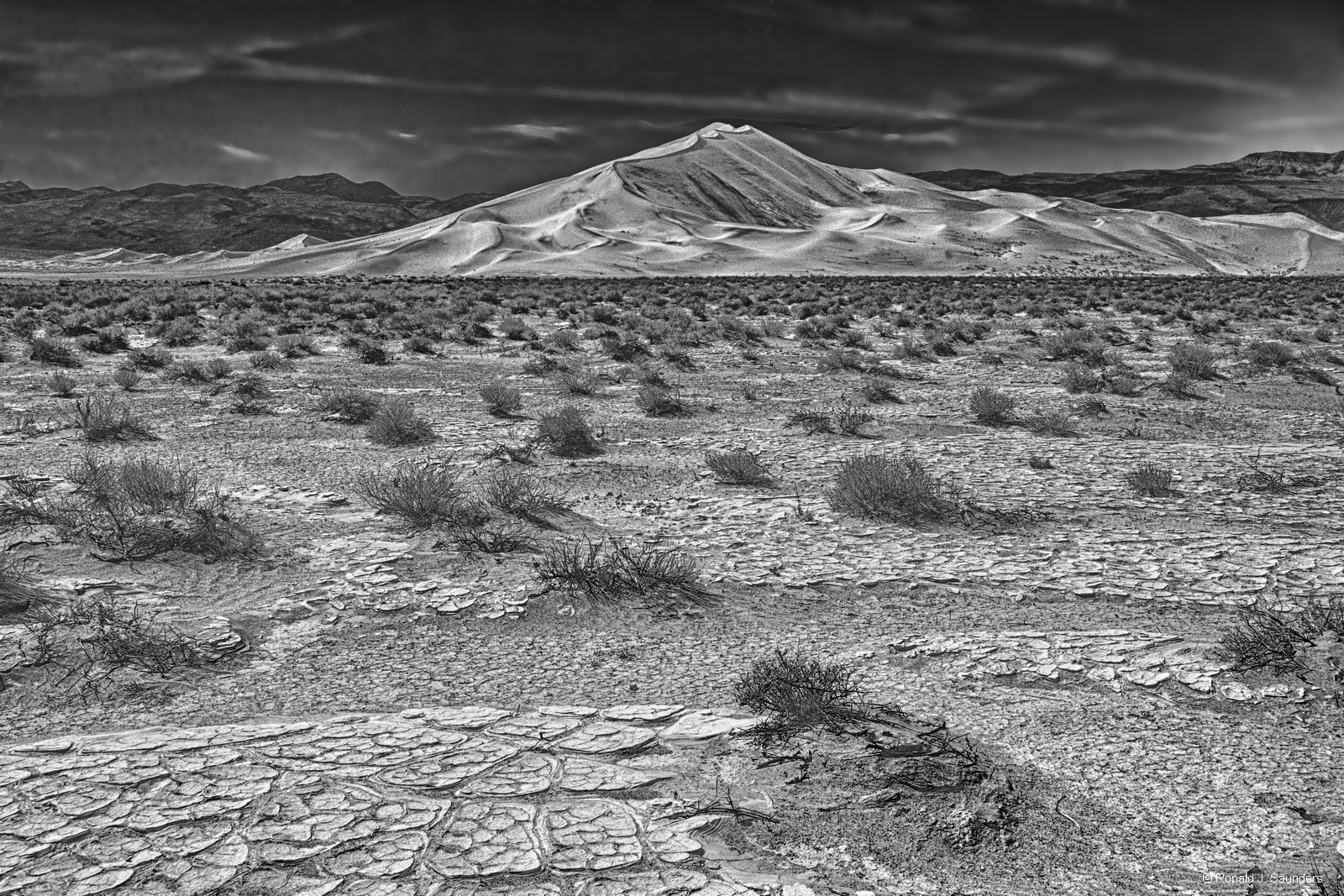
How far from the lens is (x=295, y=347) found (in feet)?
53.4

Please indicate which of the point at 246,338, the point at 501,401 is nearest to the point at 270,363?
the point at 246,338

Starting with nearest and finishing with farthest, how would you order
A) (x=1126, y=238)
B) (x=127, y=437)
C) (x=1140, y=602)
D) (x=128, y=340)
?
(x=1140, y=602) → (x=127, y=437) → (x=128, y=340) → (x=1126, y=238)

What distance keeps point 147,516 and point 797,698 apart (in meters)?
4.89

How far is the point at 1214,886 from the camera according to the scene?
2641 mm

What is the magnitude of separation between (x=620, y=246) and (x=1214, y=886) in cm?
8851

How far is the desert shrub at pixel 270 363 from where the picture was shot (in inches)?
557

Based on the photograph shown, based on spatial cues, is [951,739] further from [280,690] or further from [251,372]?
[251,372]

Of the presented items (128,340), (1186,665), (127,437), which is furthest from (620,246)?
(1186,665)

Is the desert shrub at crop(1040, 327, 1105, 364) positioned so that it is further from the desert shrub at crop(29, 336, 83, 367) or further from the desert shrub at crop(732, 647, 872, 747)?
the desert shrub at crop(29, 336, 83, 367)

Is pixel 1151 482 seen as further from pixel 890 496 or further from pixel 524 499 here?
pixel 524 499

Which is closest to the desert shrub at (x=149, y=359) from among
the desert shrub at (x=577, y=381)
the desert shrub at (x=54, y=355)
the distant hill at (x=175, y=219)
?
the desert shrub at (x=54, y=355)

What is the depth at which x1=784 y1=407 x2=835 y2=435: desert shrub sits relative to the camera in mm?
9719

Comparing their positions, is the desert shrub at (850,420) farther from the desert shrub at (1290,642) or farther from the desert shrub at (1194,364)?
the desert shrub at (1194,364)

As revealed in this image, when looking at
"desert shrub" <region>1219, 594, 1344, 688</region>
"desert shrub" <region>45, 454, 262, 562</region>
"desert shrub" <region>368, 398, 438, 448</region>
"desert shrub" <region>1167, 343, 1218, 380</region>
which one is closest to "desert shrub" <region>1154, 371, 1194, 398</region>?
"desert shrub" <region>1167, 343, 1218, 380</region>
